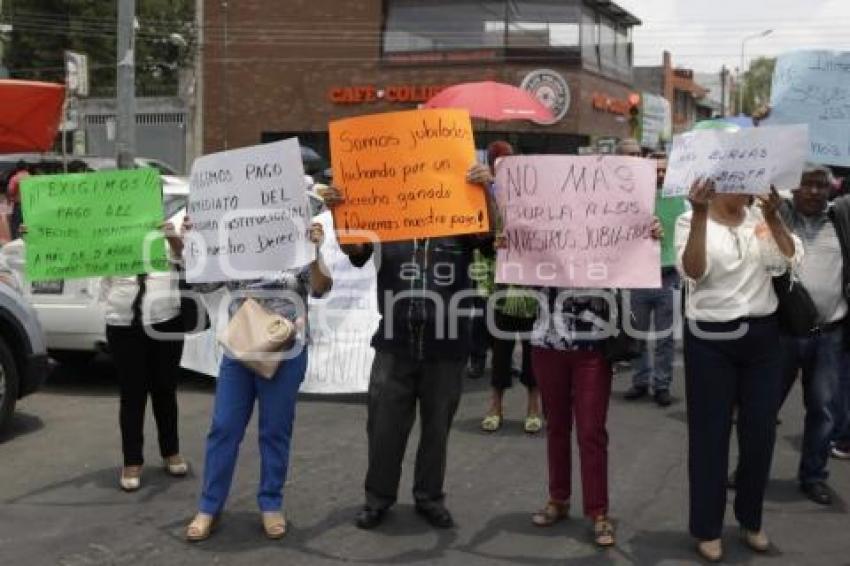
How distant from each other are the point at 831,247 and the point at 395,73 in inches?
1025

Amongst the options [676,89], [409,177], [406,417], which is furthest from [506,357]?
[676,89]

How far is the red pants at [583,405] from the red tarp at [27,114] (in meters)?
3.89

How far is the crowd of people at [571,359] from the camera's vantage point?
450cm

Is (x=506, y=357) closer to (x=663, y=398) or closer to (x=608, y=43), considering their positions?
(x=663, y=398)

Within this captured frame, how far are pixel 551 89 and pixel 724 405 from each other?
25.7m

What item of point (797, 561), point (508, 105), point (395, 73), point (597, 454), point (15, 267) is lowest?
point (797, 561)

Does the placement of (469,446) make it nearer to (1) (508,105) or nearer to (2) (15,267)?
(2) (15,267)

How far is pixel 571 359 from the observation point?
4.75 meters

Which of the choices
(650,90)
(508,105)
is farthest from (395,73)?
(650,90)

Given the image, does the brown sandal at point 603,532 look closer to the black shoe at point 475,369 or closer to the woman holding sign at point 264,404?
the woman holding sign at point 264,404

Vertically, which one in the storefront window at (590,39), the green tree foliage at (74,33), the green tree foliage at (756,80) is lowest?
the storefront window at (590,39)

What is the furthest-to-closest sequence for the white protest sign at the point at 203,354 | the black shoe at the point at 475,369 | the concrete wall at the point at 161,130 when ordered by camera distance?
the concrete wall at the point at 161,130 < the black shoe at the point at 475,369 < the white protest sign at the point at 203,354

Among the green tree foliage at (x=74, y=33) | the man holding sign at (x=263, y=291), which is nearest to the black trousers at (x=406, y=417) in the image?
the man holding sign at (x=263, y=291)

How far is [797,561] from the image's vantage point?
14.9 feet
